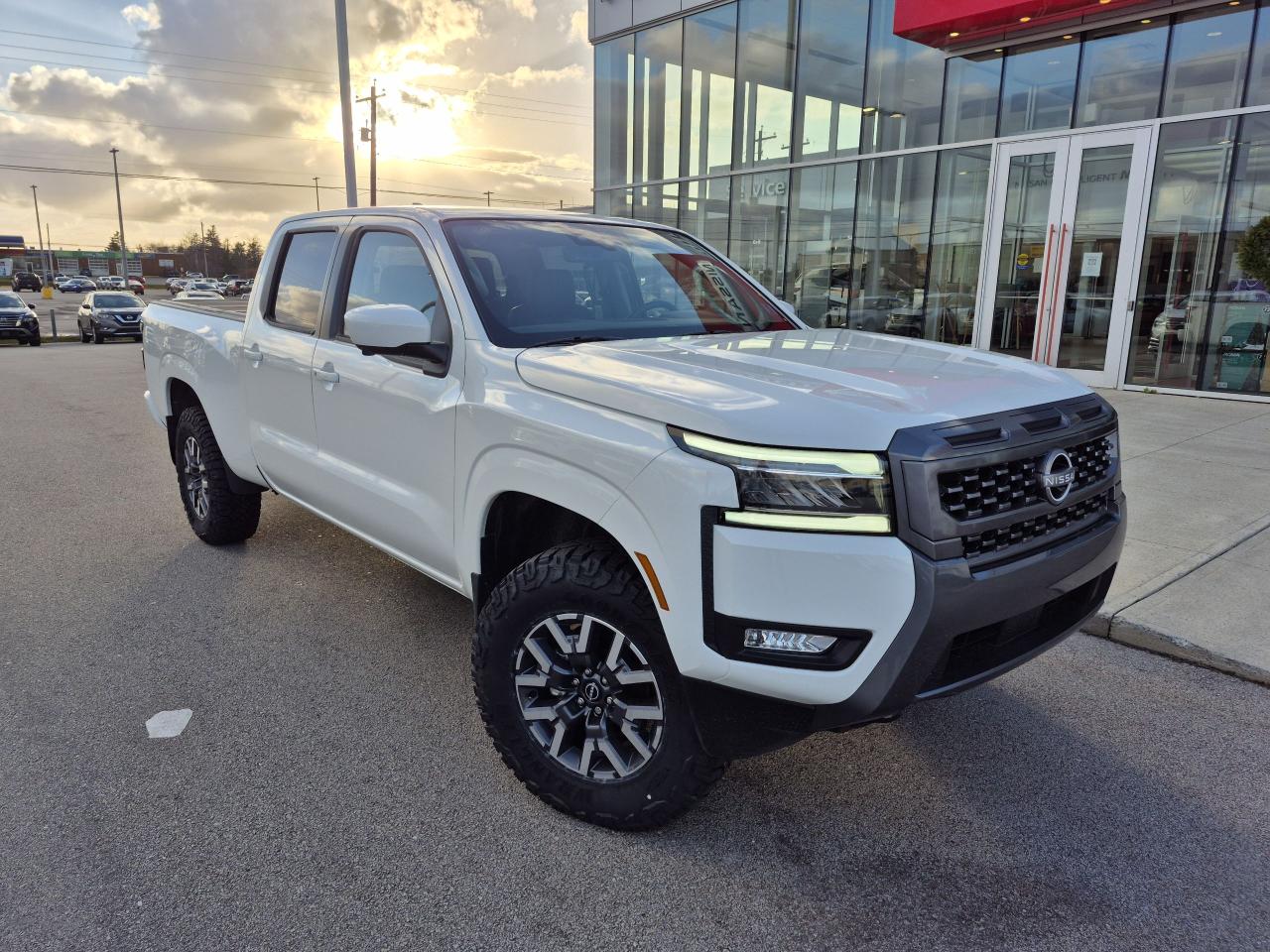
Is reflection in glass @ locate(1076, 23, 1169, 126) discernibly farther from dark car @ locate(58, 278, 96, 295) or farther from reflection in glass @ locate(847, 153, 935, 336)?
dark car @ locate(58, 278, 96, 295)

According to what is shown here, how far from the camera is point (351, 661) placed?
→ 389 cm

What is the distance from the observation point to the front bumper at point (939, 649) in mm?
2178

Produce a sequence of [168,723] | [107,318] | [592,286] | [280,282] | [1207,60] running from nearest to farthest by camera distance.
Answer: [168,723], [592,286], [280,282], [1207,60], [107,318]

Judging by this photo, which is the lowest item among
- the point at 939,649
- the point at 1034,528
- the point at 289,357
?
the point at 939,649

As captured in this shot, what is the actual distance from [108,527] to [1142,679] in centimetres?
599

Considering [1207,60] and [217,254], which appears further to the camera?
[217,254]

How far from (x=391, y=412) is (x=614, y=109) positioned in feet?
59.9

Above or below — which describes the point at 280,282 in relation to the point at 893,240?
below

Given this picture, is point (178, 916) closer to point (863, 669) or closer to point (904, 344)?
point (863, 669)

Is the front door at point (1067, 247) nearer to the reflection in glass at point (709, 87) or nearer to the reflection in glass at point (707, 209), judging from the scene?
the reflection in glass at point (707, 209)

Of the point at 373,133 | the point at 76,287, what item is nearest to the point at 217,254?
the point at 76,287

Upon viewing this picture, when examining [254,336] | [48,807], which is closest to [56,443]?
[254,336]

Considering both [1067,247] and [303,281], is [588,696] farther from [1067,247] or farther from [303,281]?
[1067,247]

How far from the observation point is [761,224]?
1717 centimetres
